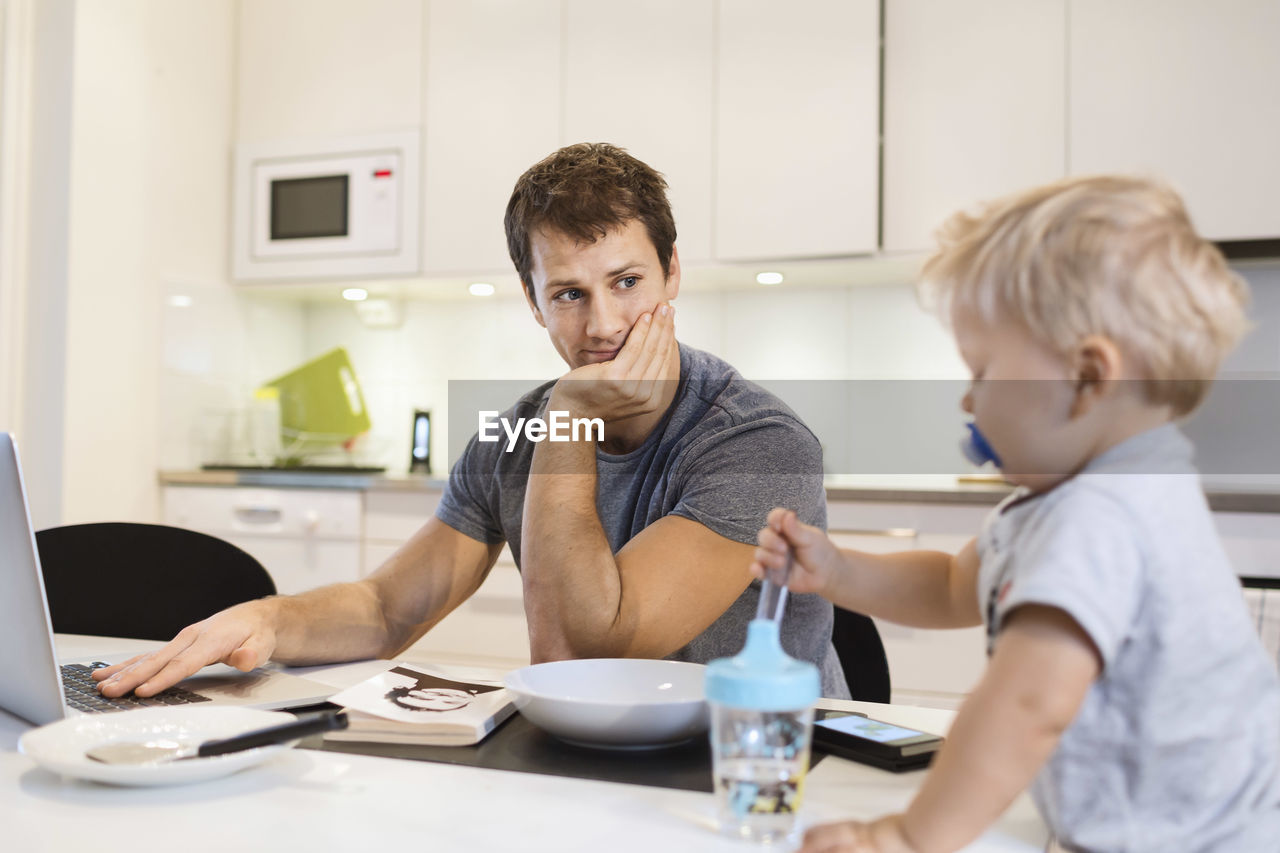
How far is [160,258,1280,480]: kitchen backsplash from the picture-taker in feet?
9.87

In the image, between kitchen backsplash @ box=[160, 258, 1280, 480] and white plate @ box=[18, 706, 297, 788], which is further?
kitchen backsplash @ box=[160, 258, 1280, 480]

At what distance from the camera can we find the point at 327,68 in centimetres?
323

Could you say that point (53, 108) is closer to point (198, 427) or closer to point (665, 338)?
point (198, 427)

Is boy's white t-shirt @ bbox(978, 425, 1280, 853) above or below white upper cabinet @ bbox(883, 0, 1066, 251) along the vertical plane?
below

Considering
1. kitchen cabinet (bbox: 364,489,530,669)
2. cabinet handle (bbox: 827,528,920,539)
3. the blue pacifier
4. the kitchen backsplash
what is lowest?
kitchen cabinet (bbox: 364,489,530,669)

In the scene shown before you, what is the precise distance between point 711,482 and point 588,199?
16.4 inches

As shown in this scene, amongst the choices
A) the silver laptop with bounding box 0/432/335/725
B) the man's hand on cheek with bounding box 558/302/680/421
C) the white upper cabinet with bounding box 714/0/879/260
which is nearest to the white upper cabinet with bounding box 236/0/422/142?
the white upper cabinet with bounding box 714/0/879/260

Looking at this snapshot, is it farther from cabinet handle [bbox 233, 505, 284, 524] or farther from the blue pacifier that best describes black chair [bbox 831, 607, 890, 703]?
cabinet handle [bbox 233, 505, 284, 524]

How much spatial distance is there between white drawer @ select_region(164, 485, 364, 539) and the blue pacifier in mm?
2429

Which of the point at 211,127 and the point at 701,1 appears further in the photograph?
the point at 211,127

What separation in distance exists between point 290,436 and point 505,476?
2.19 meters

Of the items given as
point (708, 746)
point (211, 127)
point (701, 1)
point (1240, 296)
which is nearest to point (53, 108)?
point (211, 127)

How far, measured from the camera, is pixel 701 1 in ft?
9.37

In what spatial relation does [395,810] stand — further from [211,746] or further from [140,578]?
[140,578]
